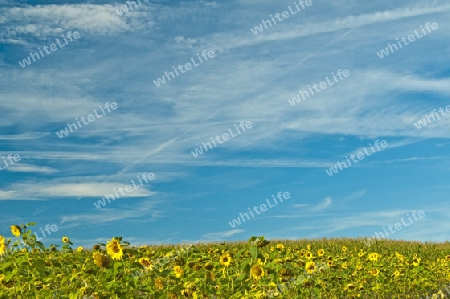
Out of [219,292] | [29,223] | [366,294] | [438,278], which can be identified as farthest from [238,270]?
[438,278]

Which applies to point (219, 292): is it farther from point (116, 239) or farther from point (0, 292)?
point (0, 292)

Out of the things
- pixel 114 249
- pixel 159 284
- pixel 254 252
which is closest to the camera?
pixel 114 249

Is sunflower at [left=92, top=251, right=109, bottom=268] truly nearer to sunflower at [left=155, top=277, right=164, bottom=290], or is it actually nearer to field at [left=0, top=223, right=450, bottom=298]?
field at [left=0, top=223, right=450, bottom=298]

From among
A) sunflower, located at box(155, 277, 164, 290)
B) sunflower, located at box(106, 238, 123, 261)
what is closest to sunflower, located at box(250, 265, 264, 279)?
sunflower, located at box(155, 277, 164, 290)

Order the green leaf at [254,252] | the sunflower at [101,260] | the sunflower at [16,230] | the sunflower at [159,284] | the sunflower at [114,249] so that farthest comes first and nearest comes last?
the sunflower at [16,230], the sunflower at [159,284], the green leaf at [254,252], the sunflower at [114,249], the sunflower at [101,260]

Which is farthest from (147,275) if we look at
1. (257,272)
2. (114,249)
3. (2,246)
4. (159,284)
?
(2,246)

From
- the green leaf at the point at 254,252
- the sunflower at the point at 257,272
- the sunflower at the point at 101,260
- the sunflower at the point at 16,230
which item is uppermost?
the sunflower at the point at 16,230

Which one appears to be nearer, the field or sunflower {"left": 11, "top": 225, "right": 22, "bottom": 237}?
the field

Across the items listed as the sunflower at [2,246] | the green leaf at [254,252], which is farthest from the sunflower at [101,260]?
the sunflower at [2,246]

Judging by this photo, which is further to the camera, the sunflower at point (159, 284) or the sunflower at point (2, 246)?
the sunflower at point (2, 246)

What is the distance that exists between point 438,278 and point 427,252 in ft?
34.7

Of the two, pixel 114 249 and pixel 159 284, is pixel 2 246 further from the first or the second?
pixel 159 284

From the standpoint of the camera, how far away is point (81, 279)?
8.24m

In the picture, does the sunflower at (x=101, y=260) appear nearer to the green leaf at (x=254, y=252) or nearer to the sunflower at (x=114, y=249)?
the sunflower at (x=114, y=249)
